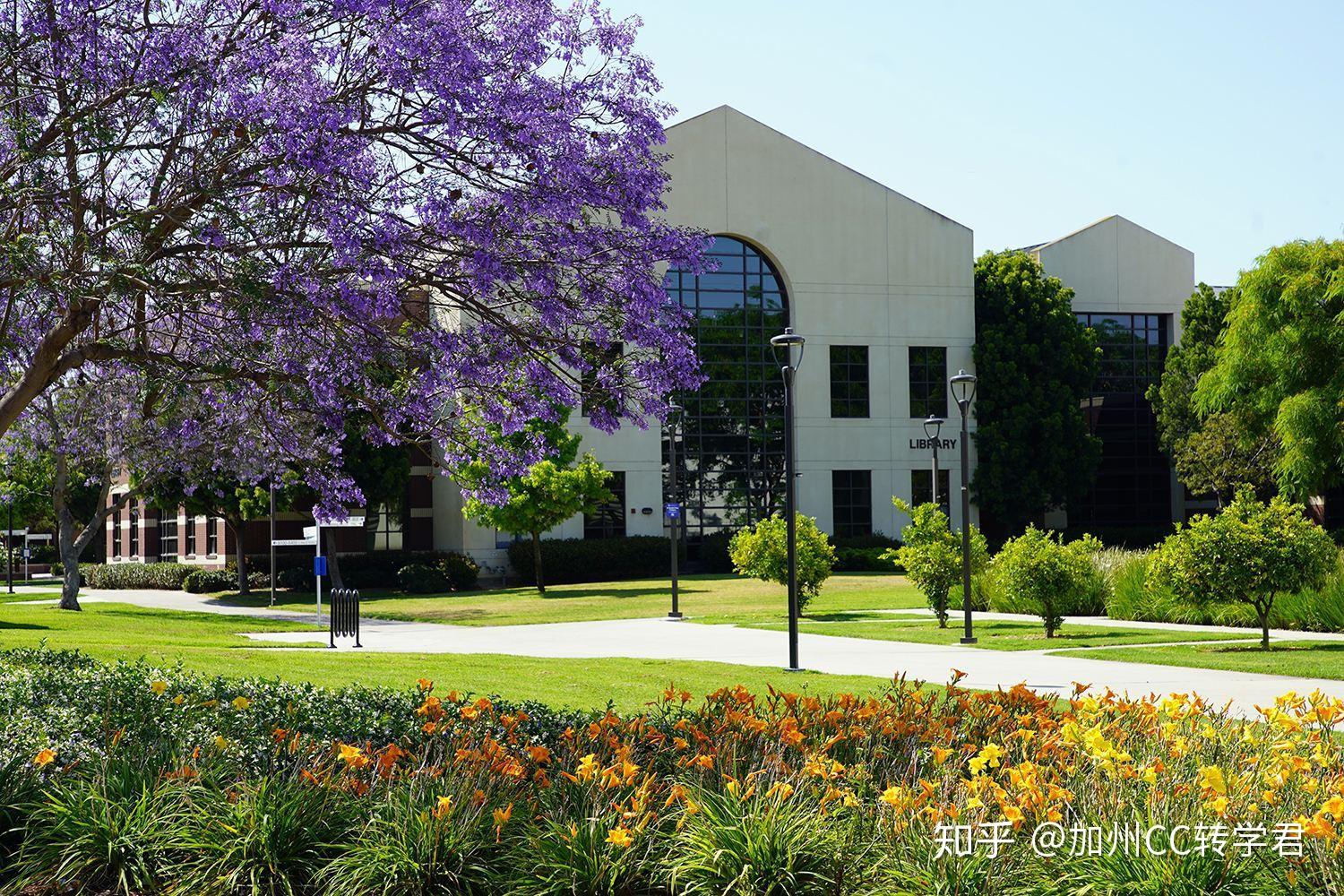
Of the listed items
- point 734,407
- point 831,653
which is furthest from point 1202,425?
point 831,653

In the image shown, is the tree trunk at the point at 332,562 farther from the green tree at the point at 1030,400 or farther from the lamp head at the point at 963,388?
the lamp head at the point at 963,388

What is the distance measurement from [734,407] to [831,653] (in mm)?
31993

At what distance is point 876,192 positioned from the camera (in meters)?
51.5

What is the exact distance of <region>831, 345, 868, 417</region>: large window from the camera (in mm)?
51125

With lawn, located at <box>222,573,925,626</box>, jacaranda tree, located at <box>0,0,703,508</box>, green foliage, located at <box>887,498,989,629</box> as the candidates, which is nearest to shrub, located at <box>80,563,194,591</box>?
lawn, located at <box>222,573,925,626</box>

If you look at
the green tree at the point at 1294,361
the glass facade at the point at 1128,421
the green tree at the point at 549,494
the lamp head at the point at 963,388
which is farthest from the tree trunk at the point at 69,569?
the glass facade at the point at 1128,421

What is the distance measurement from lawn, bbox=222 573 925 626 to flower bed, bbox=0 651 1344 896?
20858 millimetres

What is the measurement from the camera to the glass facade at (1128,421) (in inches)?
2179

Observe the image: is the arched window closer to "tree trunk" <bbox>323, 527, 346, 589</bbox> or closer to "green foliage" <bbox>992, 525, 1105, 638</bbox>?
"tree trunk" <bbox>323, 527, 346, 589</bbox>

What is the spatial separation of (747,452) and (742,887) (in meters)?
46.0

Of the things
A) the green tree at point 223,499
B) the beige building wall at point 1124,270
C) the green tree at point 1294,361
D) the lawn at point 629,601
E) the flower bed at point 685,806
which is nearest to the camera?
the flower bed at point 685,806

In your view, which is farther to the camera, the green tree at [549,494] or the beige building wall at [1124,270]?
the beige building wall at [1124,270]

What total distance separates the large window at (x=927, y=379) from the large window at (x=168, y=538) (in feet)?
105

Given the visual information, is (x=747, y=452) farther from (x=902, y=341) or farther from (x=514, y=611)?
(x=514, y=611)
